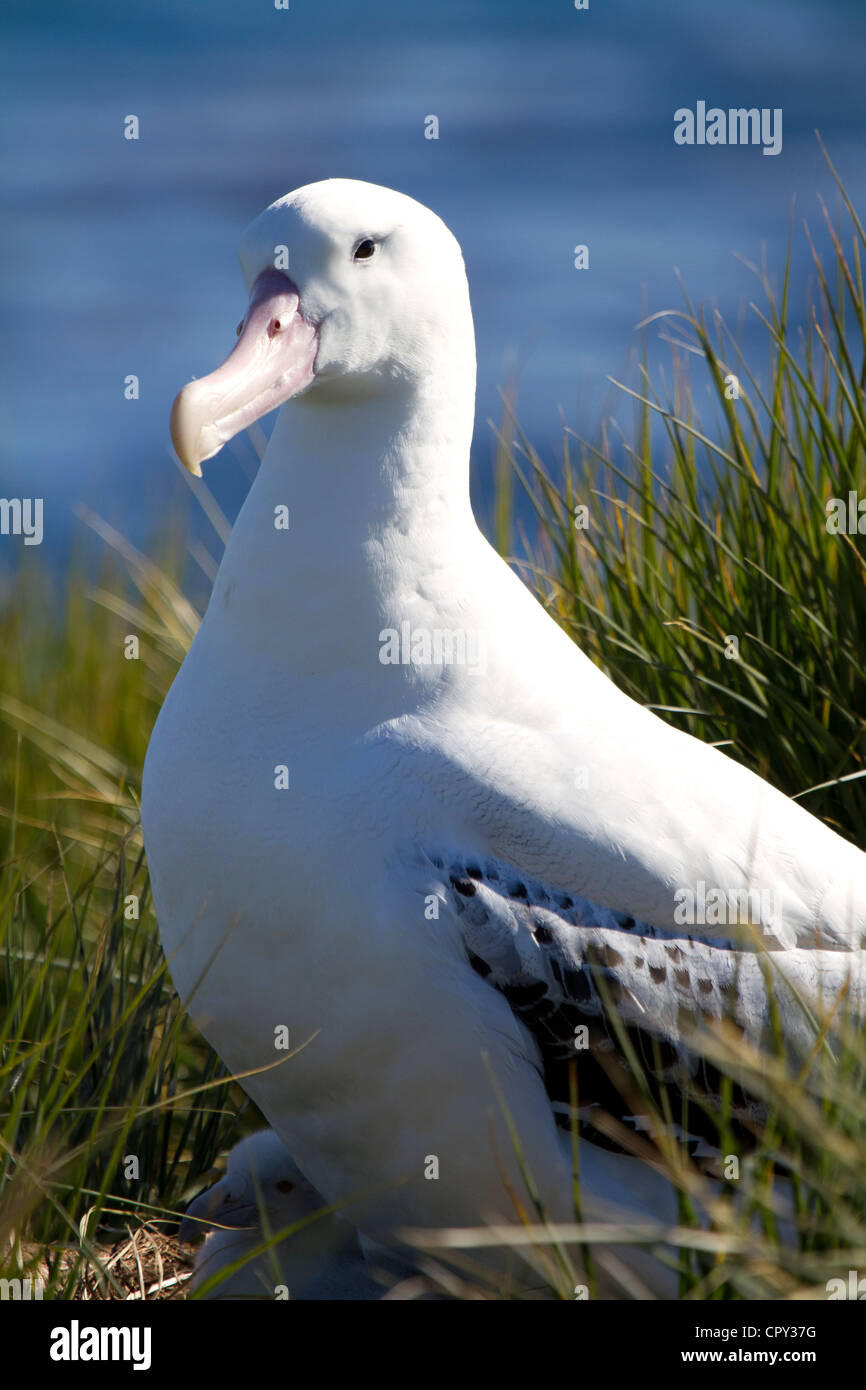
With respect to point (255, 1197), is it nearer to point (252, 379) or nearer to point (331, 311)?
point (252, 379)

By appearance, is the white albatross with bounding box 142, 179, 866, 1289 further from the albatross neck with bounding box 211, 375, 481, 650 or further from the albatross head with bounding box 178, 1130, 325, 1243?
the albatross head with bounding box 178, 1130, 325, 1243

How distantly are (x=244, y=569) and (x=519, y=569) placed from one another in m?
2.34

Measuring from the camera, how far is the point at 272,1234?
3.27 m

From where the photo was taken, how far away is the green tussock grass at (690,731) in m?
2.54

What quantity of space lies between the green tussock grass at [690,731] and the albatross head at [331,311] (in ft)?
3.68

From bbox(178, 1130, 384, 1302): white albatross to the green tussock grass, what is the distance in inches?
5.4

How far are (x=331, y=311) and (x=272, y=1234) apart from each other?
187 centimetres

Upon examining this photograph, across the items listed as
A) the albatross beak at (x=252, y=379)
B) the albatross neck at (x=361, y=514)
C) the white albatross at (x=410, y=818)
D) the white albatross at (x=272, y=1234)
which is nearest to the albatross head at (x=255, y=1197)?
the white albatross at (x=272, y=1234)

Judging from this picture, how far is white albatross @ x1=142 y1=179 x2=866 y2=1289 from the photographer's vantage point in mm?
2852
